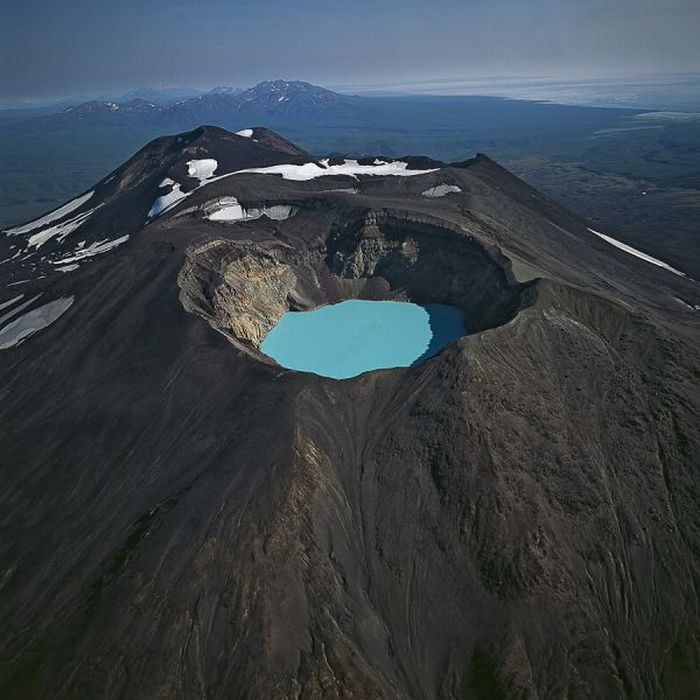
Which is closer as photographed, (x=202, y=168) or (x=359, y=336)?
(x=359, y=336)

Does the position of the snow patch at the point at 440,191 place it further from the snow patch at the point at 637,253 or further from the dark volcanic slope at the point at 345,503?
the snow patch at the point at 637,253

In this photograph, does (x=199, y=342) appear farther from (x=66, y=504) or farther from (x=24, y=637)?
(x=24, y=637)

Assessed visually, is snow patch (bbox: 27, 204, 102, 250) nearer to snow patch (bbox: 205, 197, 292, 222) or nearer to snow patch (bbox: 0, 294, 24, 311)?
snow patch (bbox: 0, 294, 24, 311)

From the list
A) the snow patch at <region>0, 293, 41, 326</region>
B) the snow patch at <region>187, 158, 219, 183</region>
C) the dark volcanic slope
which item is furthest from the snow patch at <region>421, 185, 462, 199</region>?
the snow patch at <region>0, 293, 41, 326</region>

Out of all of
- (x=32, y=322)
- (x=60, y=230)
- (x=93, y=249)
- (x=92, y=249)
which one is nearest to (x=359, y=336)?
(x=32, y=322)

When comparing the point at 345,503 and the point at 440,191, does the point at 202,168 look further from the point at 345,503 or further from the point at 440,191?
the point at 345,503

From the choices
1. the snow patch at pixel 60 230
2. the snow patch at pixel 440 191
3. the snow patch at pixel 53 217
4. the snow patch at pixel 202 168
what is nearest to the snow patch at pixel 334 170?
the snow patch at pixel 440 191
